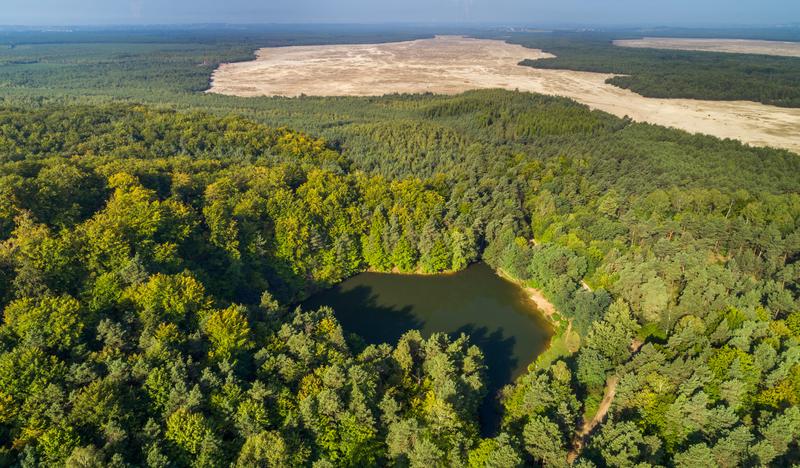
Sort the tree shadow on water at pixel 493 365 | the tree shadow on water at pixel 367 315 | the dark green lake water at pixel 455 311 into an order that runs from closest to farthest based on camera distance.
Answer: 1. the tree shadow on water at pixel 493 365
2. the dark green lake water at pixel 455 311
3. the tree shadow on water at pixel 367 315

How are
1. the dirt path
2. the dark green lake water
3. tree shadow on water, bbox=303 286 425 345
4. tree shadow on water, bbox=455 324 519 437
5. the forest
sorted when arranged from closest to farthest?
the forest < the dirt path < tree shadow on water, bbox=455 324 519 437 < the dark green lake water < tree shadow on water, bbox=303 286 425 345

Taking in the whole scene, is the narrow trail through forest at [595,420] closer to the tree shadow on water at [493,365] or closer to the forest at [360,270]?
the forest at [360,270]

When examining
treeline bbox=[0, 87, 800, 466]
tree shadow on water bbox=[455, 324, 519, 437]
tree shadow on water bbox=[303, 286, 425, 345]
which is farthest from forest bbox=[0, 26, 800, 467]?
tree shadow on water bbox=[455, 324, 519, 437]

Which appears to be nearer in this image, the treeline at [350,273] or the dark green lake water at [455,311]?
the treeline at [350,273]

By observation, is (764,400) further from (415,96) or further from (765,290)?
(415,96)

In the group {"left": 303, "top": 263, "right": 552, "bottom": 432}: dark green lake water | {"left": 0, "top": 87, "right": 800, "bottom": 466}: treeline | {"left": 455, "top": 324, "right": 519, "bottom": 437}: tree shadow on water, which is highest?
{"left": 0, "top": 87, "right": 800, "bottom": 466}: treeline

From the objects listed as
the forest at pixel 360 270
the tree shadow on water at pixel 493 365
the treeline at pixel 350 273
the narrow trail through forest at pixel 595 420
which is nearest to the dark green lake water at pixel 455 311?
the tree shadow on water at pixel 493 365

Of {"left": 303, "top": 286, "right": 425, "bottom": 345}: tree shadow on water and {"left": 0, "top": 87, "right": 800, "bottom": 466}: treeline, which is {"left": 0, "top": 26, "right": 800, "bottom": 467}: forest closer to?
{"left": 0, "top": 87, "right": 800, "bottom": 466}: treeline

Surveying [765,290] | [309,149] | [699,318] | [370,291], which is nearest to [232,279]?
[370,291]
